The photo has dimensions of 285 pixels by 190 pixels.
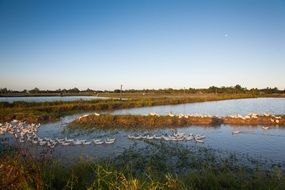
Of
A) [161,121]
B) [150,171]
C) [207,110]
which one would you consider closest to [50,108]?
[161,121]

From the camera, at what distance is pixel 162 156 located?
12641 millimetres

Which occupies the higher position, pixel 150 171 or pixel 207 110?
pixel 207 110

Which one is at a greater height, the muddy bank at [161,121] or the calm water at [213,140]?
the muddy bank at [161,121]

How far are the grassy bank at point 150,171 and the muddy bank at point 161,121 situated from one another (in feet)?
25.7

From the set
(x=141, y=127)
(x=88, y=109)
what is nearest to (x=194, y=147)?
(x=141, y=127)

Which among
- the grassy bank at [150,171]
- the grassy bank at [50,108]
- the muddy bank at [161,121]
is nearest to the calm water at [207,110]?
the grassy bank at [50,108]

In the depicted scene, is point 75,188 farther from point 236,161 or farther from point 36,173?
point 236,161

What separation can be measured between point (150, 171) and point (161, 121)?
44.0 feet

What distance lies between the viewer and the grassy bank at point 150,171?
5.73 metres

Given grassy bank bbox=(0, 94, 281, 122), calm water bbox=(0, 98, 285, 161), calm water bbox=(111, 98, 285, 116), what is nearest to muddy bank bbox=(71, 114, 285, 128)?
calm water bbox=(0, 98, 285, 161)

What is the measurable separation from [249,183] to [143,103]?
35.3 m

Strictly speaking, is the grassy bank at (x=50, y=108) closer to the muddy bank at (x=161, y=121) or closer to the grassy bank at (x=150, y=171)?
the muddy bank at (x=161, y=121)

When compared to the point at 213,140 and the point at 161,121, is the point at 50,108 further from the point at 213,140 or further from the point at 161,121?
the point at 213,140

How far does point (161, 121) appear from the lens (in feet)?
75.4
